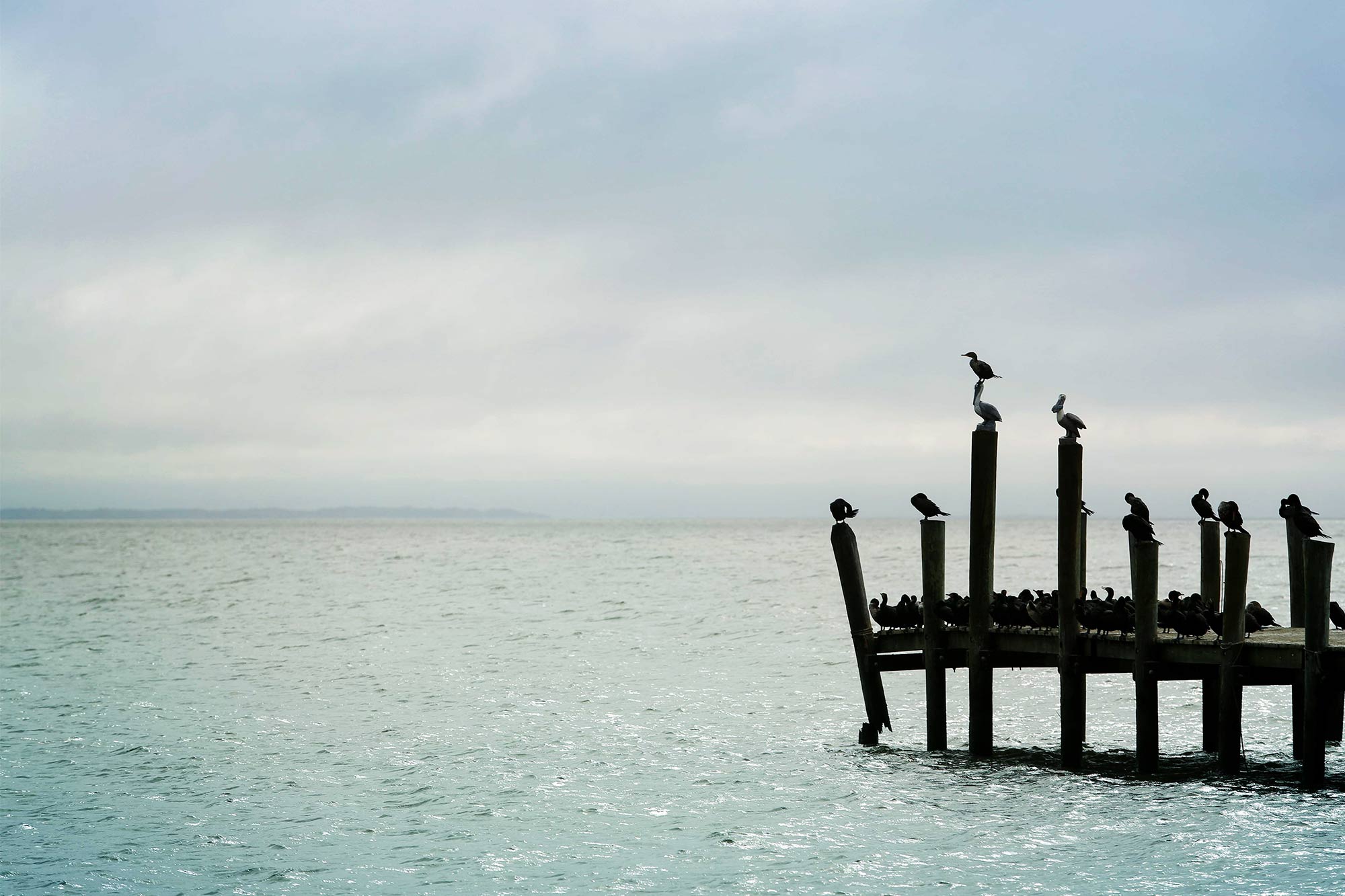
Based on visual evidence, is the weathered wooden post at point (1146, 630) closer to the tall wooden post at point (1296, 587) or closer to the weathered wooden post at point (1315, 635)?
the weathered wooden post at point (1315, 635)

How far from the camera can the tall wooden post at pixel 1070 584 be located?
52.3 ft

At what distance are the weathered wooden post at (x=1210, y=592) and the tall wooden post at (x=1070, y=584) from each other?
3.09m

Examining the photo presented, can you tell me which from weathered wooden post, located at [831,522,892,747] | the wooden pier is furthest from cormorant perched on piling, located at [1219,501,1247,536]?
weathered wooden post, located at [831,522,892,747]

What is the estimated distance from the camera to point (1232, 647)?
1470 centimetres

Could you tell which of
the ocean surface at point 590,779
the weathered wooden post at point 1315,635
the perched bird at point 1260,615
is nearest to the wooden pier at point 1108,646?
the weathered wooden post at point 1315,635

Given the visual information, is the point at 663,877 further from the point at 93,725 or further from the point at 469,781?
the point at 93,725

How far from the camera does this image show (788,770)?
18.4 meters

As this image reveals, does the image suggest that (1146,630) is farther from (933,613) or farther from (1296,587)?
(1296,587)

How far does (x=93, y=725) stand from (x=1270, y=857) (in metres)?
19.1

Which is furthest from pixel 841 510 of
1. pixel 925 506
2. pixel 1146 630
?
pixel 1146 630

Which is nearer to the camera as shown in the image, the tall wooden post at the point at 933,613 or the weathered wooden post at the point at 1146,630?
the weathered wooden post at the point at 1146,630

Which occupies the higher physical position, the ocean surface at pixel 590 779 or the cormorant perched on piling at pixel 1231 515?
the cormorant perched on piling at pixel 1231 515

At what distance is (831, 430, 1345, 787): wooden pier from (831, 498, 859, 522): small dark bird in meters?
0.30

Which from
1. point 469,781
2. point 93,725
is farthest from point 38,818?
point 93,725
